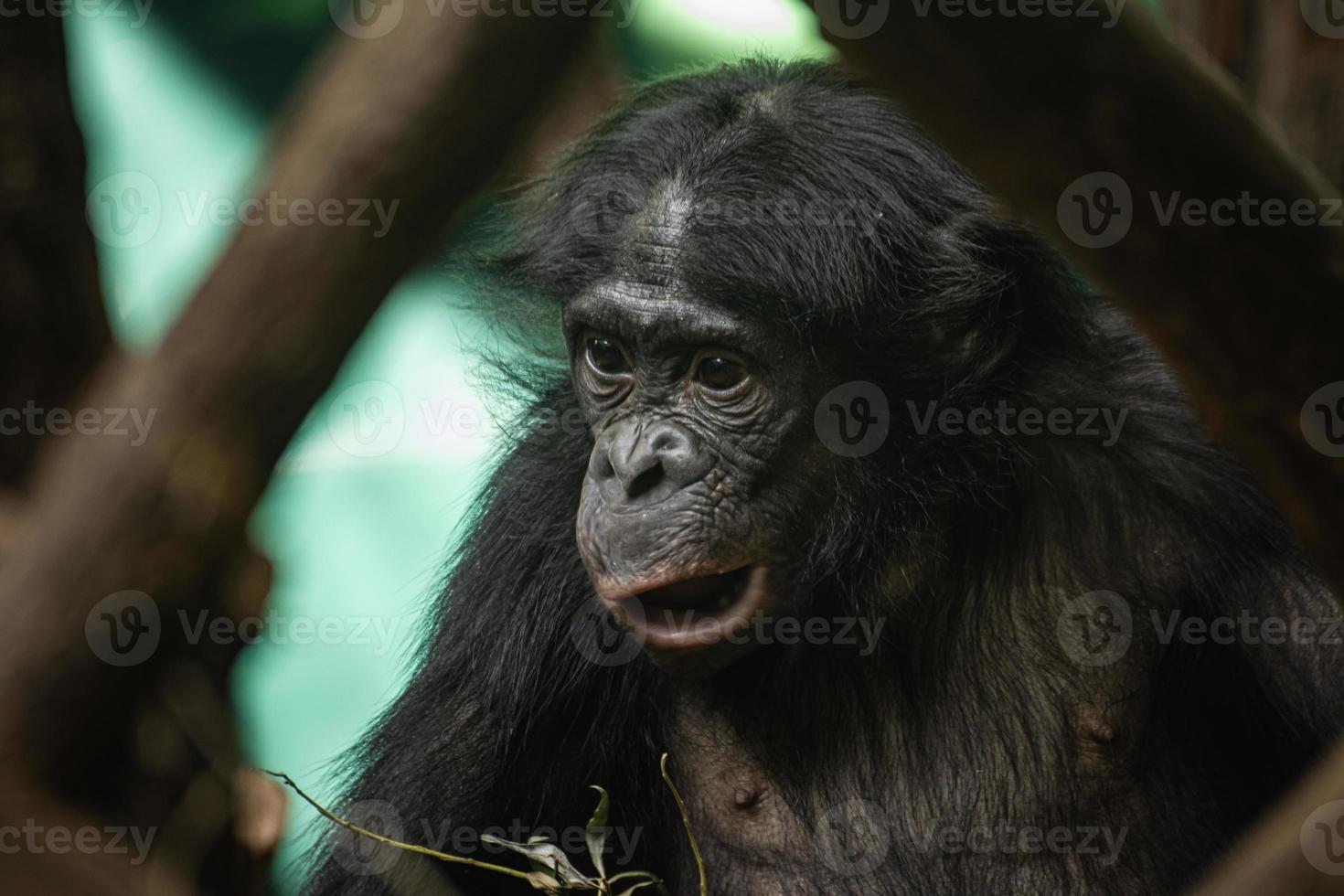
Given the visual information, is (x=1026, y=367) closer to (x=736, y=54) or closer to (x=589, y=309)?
(x=589, y=309)

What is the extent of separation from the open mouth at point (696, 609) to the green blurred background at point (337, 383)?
3.80 m

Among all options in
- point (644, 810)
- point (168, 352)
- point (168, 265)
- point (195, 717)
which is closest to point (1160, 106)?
point (168, 352)

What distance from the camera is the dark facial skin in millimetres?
4031

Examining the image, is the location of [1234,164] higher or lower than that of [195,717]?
higher

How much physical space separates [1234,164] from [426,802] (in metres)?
3.44

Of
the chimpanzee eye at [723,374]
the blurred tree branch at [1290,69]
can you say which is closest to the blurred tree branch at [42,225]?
the chimpanzee eye at [723,374]

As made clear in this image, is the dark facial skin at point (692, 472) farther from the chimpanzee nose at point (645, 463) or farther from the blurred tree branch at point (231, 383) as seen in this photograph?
the blurred tree branch at point (231, 383)

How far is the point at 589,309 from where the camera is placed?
454 cm

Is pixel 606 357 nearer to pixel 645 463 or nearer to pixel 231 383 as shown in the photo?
pixel 645 463

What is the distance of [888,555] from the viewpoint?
4418mm

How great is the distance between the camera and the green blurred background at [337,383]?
8.10 meters

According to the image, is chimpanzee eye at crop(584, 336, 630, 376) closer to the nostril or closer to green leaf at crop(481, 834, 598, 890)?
the nostril

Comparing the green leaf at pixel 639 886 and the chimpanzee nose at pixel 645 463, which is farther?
the green leaf at pixel 639 886

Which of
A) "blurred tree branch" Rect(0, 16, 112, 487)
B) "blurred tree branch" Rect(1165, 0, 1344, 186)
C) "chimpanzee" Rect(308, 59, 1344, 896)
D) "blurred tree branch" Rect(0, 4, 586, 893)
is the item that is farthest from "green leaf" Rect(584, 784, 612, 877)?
"blurred tree branch" Rect(1165, 0, 1344, 186)
